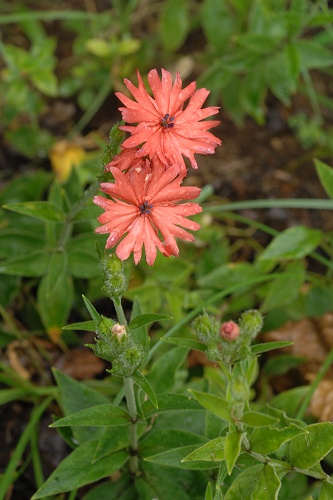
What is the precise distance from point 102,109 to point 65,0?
0.94 m

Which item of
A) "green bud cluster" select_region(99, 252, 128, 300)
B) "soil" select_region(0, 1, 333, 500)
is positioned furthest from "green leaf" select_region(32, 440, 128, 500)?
"soil" select_region(0, 1, 333, 500)

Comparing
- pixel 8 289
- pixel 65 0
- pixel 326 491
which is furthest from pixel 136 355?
pixel 65 0

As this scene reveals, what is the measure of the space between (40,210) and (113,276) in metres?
0.70

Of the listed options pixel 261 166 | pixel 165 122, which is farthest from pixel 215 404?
pixel 261 166

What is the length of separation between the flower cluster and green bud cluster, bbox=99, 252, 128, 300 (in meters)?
0.05

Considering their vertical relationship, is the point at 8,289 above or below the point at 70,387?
above

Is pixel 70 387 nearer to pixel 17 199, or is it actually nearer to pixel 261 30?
pixel 17 199

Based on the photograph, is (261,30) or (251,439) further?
(261,30)

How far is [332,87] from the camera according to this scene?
4.13 meters

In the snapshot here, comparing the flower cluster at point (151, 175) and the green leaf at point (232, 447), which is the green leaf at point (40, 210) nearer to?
the flower cluster at point (151, 175)

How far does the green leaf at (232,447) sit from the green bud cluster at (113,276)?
50 centimetres

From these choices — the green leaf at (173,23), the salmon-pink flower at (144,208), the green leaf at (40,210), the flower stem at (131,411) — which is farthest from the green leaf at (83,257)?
the green leaf at (173,23)

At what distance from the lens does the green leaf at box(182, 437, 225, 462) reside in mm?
1710

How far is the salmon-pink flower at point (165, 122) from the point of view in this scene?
67.3 inches
